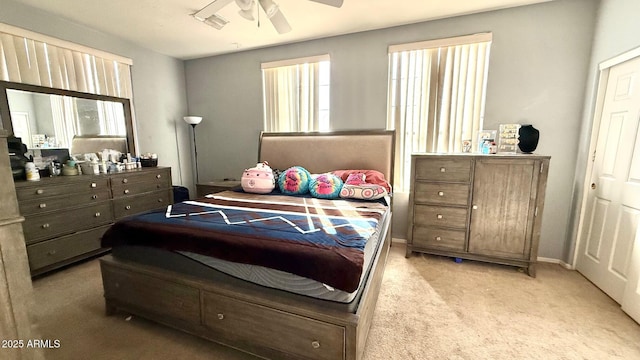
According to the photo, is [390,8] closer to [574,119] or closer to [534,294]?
[574,119]

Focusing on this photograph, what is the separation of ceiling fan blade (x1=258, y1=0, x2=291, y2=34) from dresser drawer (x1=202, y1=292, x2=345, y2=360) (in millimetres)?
2128

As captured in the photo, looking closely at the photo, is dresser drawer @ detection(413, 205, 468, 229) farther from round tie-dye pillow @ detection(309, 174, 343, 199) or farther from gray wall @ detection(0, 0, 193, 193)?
gray wall @ detection(0, 0, 193, 193)

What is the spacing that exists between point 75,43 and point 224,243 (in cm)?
335

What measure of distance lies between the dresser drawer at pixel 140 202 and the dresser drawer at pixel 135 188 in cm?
5

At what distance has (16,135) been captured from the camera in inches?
102

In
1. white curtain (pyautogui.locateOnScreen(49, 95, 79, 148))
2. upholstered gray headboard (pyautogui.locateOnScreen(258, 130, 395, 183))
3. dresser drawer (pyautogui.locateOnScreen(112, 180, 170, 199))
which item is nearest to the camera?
white curtain (pyautogui.locateOnScreen(49, 95, 79, 148))

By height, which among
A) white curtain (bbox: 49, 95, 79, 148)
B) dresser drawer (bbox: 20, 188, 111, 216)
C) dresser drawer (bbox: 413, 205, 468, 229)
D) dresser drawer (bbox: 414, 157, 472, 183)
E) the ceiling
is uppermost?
the ceiling

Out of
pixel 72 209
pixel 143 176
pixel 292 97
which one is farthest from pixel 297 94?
pixel 72 209

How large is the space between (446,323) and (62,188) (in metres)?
3.74

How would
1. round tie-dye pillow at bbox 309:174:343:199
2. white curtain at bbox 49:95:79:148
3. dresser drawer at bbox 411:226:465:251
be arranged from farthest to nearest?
white curtain at bbox 49:95:79:148 → dresser drawer at bbox 411:226:465:251 → round tie-dye pillow at bbox 309:174:343:199

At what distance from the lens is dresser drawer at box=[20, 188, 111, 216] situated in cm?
238

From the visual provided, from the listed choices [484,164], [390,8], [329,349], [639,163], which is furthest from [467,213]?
[390,8]

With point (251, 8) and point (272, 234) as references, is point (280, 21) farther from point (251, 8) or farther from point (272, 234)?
point (272, 234)

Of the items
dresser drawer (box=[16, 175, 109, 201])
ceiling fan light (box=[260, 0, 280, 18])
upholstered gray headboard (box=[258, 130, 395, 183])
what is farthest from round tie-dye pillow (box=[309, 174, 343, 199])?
dresser drawer (box=[16, 175, 109, 201])
